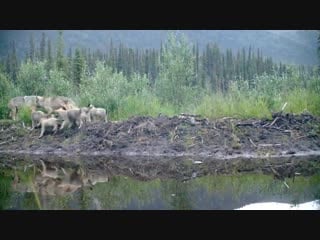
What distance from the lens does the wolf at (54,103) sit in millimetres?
17562

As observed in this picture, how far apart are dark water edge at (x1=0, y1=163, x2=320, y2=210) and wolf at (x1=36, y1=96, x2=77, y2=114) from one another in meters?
7.15

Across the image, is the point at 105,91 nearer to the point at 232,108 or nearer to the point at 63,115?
the point at 63,115

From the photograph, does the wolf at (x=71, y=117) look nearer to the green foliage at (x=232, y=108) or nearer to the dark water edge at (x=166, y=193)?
the green foliage at (x=232, y=108)

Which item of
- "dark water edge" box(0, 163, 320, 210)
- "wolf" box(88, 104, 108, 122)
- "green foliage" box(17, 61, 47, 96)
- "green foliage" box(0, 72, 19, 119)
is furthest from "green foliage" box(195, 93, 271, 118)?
"green foliage" box(17, 61, 47, 96)

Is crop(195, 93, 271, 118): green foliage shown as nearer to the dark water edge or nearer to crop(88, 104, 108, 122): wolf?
crop(88, 104, 108, 122): wolf

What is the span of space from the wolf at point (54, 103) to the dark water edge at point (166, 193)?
281 inches

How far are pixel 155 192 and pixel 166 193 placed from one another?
0.71 feet

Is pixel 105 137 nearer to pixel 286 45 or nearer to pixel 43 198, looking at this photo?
pixel 43 198

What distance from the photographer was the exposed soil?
12133 mm

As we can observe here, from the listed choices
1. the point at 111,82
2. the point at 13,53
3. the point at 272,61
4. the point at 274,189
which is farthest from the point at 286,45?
the point at 274,189

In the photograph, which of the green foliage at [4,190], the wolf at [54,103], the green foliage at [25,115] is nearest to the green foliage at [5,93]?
the wolf at [54,103]

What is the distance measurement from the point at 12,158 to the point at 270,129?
278 inches

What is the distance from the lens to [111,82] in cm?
2148

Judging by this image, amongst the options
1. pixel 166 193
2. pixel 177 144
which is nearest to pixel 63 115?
pixel 177 144
